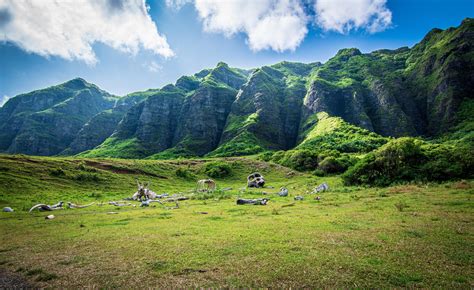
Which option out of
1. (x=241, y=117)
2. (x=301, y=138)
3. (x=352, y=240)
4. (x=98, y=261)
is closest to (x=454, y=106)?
(x=301, y=138)

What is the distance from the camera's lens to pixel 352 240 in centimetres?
1212

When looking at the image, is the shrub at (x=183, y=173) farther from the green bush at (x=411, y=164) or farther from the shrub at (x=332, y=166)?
the green bush at (x=411, y=164)

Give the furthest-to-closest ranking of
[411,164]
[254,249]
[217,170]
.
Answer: [217,170] < [411,164] < [254,249]

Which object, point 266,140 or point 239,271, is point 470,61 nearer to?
point 266,140

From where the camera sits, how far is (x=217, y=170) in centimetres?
7250

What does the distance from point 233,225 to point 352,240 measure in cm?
782

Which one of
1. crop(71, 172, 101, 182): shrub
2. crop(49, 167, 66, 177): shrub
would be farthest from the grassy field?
crop(49, 167, 66, 177): shrub

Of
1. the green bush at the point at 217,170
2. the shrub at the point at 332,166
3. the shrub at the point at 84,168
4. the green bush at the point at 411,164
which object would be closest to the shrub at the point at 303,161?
the shrub at the point at 332,166

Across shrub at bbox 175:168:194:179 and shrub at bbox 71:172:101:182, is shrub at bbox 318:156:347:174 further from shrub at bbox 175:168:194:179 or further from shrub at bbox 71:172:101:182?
shrub at bbox 71:172:101:182

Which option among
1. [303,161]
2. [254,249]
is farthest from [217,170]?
[254,249]

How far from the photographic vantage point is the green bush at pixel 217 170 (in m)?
71.7

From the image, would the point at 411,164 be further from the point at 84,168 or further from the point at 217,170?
the point at 84,168

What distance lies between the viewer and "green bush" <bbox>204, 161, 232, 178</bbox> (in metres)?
71.7

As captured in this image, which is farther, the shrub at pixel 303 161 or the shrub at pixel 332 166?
the shrub at pixel 303 161
